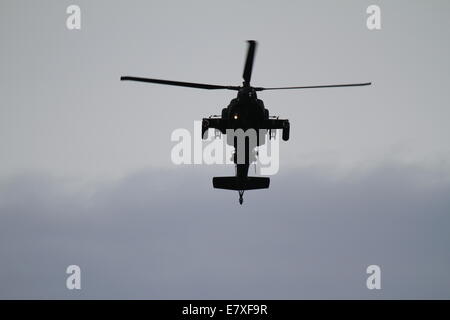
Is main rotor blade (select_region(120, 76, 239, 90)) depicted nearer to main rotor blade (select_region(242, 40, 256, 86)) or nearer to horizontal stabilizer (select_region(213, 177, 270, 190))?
main rotor blade (select_region(242, 40, 256, 86))

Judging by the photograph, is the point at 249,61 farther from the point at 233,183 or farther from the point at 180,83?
the point at 233,183

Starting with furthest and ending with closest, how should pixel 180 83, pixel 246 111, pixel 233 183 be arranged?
pixel 233 183, pixel 246 111, pixel 180 83

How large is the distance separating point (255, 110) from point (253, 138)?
2.14 m

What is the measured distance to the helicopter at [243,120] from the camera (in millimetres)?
36934

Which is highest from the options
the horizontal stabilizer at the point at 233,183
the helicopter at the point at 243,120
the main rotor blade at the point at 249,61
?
the main rotor blade at the point at 249,61

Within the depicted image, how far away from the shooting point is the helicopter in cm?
3693

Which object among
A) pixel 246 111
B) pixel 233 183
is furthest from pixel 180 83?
pixel 233 183

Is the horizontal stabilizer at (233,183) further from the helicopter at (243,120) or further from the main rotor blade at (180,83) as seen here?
the main rotor blade at (180,83)

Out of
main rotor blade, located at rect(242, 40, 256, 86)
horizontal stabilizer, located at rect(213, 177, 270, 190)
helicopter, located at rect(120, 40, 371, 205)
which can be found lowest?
Answer: horizontal stabilizer, located at rect(213, 177, 270, 190)

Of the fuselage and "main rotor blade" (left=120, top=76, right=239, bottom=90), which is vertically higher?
"main rotor blade" (left=120, top=76, right=239, bottom=90)

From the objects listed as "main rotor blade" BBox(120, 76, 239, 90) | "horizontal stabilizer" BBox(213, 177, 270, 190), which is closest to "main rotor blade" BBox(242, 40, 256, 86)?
"main rotor blade" BBox(120, 76, 239, 90)

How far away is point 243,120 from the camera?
3778 cm

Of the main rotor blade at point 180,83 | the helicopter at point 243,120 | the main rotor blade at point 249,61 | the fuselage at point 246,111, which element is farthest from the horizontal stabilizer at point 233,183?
the main rotor blade at point 249,61
